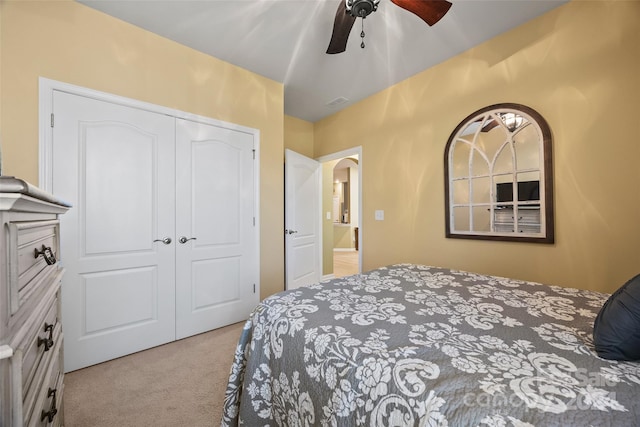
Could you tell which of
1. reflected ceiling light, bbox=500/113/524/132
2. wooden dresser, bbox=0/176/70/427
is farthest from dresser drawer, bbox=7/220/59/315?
reflected ceiling light, bbox=500/113/524/132

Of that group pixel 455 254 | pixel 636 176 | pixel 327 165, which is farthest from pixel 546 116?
pixel 327 165

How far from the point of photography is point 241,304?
9.03 ft

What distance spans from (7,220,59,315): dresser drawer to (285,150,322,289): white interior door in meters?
2.44

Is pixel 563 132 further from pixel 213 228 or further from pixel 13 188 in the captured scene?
pixel 213 228

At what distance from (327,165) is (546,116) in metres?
3.03

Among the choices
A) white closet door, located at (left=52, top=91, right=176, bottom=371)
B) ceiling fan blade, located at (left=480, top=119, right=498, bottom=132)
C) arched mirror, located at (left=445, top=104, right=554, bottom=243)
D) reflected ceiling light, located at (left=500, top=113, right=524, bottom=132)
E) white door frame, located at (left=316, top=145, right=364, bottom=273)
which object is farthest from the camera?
→ white door frame, located at (left=316, top=145, right=364, bottom=273)

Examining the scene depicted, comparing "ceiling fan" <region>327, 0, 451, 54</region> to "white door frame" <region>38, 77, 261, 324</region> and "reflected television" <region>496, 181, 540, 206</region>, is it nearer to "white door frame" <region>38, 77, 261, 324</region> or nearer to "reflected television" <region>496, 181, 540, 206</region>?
"reflected television" <region>496, 181, 540, 206</region>

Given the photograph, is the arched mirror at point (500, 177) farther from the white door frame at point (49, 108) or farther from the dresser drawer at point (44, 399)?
the dresser drawer at point (44, 399)

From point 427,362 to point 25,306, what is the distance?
1066 mm

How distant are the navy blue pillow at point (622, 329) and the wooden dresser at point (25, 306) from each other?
4.68ft

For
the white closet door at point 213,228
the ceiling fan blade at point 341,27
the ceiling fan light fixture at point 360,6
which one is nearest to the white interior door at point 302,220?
the white closet door at point 213,228

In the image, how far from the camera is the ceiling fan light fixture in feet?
4.91

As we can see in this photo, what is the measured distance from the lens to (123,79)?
2.11 m

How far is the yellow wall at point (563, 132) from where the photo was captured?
5.73 feet
